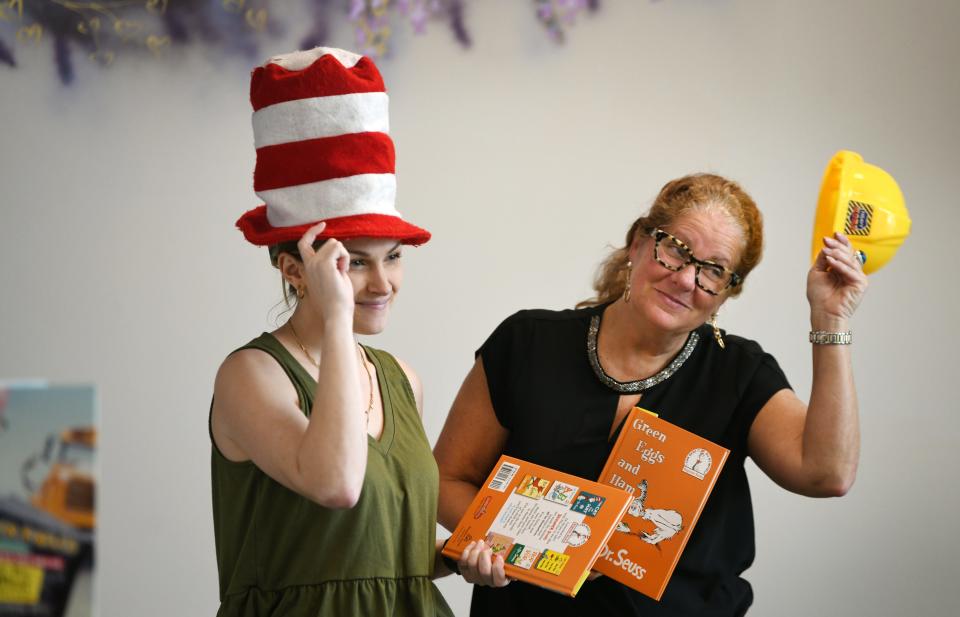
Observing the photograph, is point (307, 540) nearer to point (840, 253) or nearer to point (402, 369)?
point (402, 369)

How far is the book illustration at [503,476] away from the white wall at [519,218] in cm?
152

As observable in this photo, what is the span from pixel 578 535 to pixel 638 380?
1.54 feet

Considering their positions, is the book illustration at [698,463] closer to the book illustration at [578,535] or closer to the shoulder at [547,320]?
the book illustration at [578,535]

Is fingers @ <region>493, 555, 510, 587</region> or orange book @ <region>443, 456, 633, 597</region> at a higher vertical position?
orange book @ <region>443, 456, 633, 597</region>

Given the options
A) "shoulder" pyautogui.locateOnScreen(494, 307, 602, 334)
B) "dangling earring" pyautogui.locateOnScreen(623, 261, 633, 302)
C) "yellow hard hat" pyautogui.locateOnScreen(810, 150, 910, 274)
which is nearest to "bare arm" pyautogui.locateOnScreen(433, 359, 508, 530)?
"shoulder" pyautogui.locateOnScreen(494, 307, 602, 334)

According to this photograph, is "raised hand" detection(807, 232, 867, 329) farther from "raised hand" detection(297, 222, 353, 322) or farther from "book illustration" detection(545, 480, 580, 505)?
"raised hand" detection(297, 222, 353, 322)

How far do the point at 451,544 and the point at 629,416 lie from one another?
45cm

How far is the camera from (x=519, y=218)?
3.49m

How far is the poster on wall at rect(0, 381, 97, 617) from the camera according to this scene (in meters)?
0.95

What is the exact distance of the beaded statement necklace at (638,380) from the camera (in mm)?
2129

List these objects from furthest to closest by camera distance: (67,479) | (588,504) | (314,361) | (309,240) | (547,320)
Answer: (547,320)
(588,504)
(314,361)
(309,240)
(67,479)

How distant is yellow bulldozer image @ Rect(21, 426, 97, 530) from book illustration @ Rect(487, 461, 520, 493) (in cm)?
102

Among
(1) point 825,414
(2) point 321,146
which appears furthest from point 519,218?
(2) point 321,146

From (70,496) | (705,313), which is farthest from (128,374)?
(70,496)
